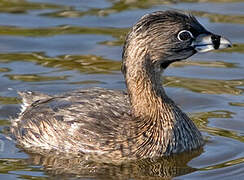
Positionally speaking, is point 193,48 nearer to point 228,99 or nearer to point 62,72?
point 228,99

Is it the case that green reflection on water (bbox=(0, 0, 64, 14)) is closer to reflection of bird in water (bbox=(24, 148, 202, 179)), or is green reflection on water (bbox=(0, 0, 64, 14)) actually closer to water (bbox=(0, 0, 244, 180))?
water (bbox=(0, 0, 244, 180))

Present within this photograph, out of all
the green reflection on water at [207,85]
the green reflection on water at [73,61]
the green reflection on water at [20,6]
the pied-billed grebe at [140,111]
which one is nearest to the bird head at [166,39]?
the pied-billed grebe at [140,111]

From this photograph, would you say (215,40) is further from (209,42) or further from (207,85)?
(207,85)

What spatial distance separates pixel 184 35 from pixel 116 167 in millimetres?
2031

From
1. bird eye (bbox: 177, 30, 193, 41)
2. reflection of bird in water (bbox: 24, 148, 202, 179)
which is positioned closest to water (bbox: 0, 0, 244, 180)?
reflection of bird in water (bbox: 24, 148, 202, 179)

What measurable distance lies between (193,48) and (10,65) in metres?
4.78

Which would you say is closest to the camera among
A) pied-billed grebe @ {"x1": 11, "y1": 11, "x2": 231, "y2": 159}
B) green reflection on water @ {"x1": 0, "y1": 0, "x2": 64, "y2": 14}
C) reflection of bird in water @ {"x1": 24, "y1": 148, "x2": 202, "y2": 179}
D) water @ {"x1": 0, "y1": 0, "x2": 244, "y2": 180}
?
reflection of bird in water @ {"x1": 24, "y1": 148, "x2": 202, "y2": 179}

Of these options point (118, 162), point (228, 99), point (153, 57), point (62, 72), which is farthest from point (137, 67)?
point (62, 72)

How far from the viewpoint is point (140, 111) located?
42.5 ft

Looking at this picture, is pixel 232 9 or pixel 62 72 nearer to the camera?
pixel 62 72

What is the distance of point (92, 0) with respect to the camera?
2012 centimetres

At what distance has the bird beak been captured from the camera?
12.7 m

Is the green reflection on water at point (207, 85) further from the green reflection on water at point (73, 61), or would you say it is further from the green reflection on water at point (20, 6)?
the green reflection on water at point (20, 6)

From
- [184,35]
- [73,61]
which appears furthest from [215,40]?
[73,61]
